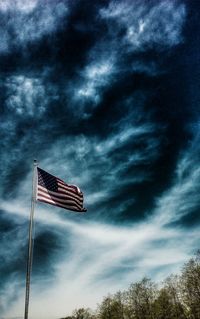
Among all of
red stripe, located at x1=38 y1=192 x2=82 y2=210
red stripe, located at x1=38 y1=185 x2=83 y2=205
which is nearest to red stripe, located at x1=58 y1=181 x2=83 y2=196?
red stripe, located at x1=38 y1=185 x2=83 y2=205

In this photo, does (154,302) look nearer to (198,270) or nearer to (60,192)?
(198,270)

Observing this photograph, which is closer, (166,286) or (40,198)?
(40,198)

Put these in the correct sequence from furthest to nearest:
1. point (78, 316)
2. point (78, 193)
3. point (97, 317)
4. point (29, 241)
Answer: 1. point (78, 316)
2. point (97, 317)
3. point (78, 193)
4. point (29, 241)

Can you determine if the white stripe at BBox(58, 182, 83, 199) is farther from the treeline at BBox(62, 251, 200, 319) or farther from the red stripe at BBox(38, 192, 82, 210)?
the treeline at BBox(62, 251, 200, 319)

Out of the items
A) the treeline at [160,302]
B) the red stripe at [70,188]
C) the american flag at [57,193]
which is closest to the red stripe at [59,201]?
the american flag at [57,193]

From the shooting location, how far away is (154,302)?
92.2 metres

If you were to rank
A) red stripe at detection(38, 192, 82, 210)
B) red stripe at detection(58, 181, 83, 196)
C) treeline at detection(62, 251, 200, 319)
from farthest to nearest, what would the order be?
treeline at detection(62, 251, 200, 319), red stripe at detection(58, 181, 83, 196), red stripe at detection(38, 192, 82, 210)

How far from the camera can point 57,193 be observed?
19.7 metres

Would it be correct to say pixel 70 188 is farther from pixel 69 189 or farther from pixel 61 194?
pixel 61 194

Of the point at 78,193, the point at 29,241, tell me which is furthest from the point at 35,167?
the point at 29,241

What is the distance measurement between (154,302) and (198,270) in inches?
1054

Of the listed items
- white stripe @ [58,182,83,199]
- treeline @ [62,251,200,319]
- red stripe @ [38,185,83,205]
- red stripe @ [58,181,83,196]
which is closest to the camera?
red stripe @ [38,185,83,205]

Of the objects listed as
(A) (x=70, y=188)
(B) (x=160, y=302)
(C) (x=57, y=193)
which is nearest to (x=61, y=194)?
(C) (x=57, y=193)

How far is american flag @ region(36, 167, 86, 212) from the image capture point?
740 inches
